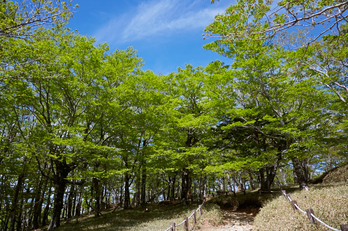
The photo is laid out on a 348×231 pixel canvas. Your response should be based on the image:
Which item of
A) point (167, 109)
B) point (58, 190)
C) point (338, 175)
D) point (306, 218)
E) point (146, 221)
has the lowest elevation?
point (146, 221)

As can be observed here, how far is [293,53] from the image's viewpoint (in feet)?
41.5

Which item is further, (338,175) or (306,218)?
(338,175)

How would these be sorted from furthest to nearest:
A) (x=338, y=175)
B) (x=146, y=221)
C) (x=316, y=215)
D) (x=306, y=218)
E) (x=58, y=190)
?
(x=338, y=175), (x=58, y=190), (x=146, y=221), (x=316, y=215), (x=306, y=218)

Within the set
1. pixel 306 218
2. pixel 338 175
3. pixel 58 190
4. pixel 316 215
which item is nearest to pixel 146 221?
pixel 58 190

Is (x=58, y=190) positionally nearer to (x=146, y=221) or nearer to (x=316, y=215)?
(x=146, y=221)

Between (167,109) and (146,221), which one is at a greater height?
(167,109)

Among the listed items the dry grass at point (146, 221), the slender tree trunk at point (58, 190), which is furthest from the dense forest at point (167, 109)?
the dry grass at point (146, 221)

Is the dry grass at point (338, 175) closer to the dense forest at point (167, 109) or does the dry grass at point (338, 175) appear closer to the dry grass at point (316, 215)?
the dense forest at point (167, 109)

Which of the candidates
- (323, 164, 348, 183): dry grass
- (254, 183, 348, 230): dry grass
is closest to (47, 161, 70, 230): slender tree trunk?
(254, 183, 348, 230): dry grass

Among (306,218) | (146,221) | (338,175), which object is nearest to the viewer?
(306,218)

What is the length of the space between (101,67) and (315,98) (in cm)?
1780

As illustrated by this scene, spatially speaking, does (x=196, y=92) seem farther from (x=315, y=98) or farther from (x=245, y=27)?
(x=245, y=27)

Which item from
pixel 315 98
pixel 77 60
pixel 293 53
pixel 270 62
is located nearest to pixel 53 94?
pixel 77 60

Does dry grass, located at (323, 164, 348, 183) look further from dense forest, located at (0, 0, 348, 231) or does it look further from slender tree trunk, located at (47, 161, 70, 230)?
slender tree trunk, located at (47, 161, 70, 230)
